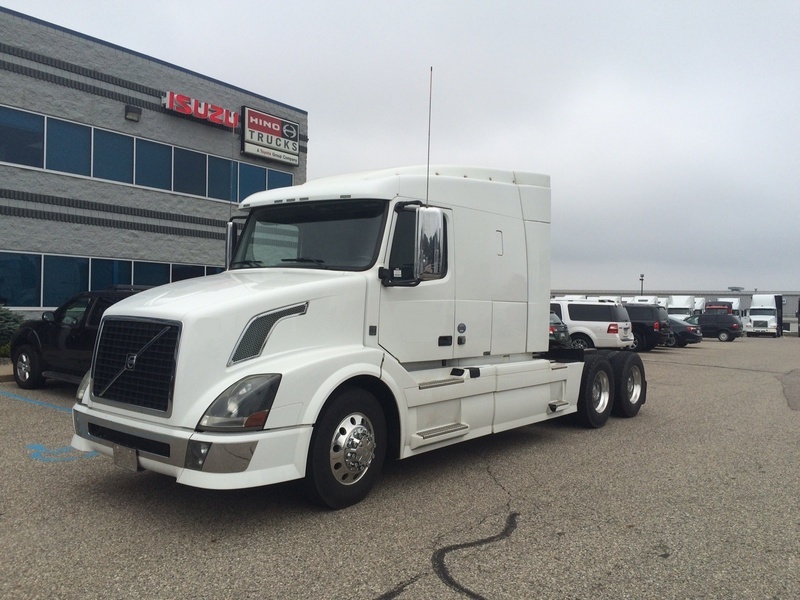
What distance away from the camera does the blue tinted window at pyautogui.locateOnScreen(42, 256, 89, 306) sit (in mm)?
16156

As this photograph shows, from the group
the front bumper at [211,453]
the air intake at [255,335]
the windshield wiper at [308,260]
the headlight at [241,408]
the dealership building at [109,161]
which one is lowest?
the front bumper at [211,453]

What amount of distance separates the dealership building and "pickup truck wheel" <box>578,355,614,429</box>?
368 inches

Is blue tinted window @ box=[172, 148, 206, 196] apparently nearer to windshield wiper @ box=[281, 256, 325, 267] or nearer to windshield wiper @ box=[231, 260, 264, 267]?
windshield wiper @ box=[231, 260, 264, 267]

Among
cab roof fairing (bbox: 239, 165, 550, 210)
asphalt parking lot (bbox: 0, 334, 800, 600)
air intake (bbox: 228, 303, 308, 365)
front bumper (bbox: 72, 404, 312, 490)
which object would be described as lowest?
asphalt parking lot (bbox: 0, 334, 800, 600)

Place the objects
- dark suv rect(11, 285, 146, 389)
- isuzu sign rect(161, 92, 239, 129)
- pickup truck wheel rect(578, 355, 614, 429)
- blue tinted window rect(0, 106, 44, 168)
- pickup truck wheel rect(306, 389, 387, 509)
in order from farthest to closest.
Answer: isuzu sign rect(161, 92, 239, 129), blue tinted window rect(0, 106, 44, 168), dark suv rect(11, 285, 146, 389), pickup truck wheel rect(578, 355, 614, 429), pickup truck wheel rect(306, 389, 387, 509)

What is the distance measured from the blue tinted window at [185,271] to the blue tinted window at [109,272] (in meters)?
1.34

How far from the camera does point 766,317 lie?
159ft

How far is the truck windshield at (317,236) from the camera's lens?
5664 millimetres

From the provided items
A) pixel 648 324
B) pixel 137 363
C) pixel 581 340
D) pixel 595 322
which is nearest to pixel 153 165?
pixel 581 340

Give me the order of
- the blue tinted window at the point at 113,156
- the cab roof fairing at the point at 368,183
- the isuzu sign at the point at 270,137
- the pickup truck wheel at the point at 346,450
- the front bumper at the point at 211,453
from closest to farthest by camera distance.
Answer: the front bumper at the point at 211,453 → the pickup truck wheel at the point at 346,450 → the cab roof fairing at the point at 368,183 → the blue tinted window at the point at 113,156 → the isuzu sign at the point at 270,137

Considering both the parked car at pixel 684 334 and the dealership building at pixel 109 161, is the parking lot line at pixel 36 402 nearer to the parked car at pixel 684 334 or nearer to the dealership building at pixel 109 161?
the dealership building at pixel 109 161

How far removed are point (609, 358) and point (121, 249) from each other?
522 inches

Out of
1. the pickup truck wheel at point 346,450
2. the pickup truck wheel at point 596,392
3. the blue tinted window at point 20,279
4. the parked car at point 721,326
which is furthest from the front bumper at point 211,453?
the parked car at point 721,326

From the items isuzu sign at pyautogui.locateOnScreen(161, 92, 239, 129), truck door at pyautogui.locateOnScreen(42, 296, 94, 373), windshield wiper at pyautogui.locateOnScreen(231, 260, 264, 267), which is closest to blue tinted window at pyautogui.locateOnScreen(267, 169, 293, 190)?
isuzu sign at pyautogui.locateOnScreen(161, 92, 239, 129)
